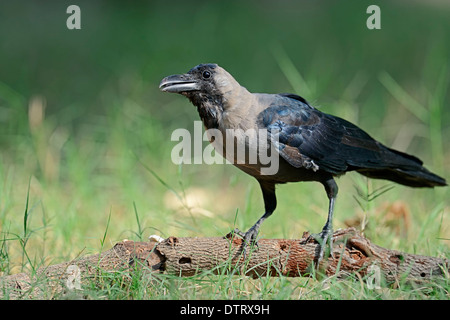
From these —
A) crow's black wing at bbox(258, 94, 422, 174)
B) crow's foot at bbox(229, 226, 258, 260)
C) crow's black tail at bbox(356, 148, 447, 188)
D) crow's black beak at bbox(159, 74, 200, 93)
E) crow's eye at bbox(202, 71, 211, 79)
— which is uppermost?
crow's eye at bbox(202, 71, 211, 79)

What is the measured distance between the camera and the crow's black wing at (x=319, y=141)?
3770 mm

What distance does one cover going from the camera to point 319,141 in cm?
392

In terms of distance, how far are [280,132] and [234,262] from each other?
835 millimetres

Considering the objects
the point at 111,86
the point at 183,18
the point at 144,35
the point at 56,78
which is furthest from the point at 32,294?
the point at 183,18

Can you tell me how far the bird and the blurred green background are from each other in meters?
0.39

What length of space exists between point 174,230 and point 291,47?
5.28m

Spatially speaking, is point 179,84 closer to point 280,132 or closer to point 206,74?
point 206,74

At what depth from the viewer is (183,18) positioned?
1027 cm

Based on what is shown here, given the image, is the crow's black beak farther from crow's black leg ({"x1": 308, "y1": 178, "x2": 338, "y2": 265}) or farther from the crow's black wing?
crow's black leg ({"x1": 308, "y1": 178, "x2": 338, "y2": 265})

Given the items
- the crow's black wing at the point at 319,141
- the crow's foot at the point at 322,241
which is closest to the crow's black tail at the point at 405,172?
the crow's black wing at the point at 319,141

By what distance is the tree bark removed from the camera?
3186 mm

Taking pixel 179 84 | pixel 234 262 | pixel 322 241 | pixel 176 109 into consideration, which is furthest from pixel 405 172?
pixel 176 109

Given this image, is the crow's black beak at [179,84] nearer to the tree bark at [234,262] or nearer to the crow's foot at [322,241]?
the tree bark at [234,262]

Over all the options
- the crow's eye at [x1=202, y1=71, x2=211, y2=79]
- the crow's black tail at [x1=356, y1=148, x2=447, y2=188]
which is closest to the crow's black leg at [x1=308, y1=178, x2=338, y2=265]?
the crow's black tail at [x1=356, y1=148, x2=447, y2=188]
